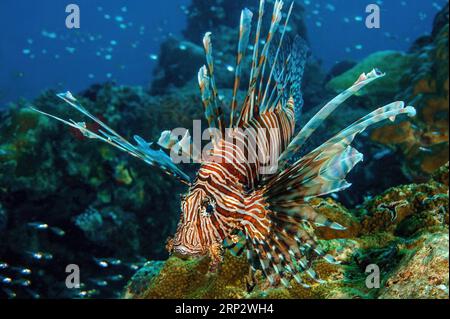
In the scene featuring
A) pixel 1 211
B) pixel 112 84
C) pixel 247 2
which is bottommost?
pixel 1 211

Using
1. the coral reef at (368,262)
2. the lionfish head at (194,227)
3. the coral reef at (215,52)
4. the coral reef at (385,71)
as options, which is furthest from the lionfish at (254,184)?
the coral reef at (215,52)

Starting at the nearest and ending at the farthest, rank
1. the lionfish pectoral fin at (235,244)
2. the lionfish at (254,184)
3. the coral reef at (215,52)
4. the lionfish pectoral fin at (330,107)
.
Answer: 1. the lionfish pectoral fin at (330,107)
2. the lionfish at (254,184)
3. the lionfish pectoral fin at (235,244)
4. the coral reef at (215,52)

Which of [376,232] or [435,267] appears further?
[376,232]

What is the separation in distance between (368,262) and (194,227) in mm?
1377

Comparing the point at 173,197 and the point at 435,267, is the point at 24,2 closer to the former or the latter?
the point at 173,197

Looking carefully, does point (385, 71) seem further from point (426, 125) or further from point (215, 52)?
point (215, 52)

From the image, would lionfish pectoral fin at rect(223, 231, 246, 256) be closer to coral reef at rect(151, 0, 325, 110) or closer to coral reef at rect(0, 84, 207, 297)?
coral reef at rect(0, 84, 207, 297)

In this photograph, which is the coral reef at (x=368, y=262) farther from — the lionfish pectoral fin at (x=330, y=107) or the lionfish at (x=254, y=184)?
the lionfish pectoral fin at (x=330, y=107)

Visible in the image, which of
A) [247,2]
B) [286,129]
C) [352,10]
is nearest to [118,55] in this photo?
[352,10]

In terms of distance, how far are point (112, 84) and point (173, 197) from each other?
3.46 metres

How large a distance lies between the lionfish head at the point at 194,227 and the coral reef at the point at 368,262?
0.59 m

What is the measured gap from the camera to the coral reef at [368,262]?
1874 millimetres

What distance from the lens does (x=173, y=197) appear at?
8.30 m

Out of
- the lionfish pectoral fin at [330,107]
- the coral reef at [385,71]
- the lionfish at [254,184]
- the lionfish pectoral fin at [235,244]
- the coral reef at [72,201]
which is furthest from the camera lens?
the coral reef at [385,71]
